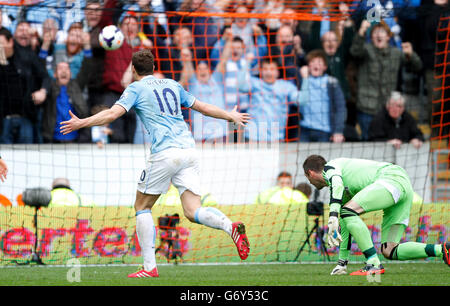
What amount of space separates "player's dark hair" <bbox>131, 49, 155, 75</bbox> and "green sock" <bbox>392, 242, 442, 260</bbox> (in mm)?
3312

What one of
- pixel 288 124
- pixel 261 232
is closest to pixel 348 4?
pixel 288 124

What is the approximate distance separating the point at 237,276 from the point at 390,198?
6.16 feet

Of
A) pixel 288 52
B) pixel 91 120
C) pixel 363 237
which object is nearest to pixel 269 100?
pixel 288 52

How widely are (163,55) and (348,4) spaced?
3.46 m

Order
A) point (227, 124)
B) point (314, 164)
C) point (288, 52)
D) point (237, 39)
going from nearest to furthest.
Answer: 1. point (314, 164)
2. point (227, 124)
3. point (237, 39)
4. point (288, 52)

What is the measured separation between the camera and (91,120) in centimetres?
735

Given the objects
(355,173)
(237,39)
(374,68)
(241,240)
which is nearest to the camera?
(241,240)

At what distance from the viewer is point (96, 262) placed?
11250mm

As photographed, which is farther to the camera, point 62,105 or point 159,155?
point 62,105

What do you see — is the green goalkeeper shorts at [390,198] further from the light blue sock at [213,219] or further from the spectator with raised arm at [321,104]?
the spectator with raised arm at [321,104]

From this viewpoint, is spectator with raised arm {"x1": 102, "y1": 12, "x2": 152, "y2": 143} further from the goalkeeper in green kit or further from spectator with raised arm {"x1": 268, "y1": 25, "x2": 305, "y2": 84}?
the goalkeeper in green kit

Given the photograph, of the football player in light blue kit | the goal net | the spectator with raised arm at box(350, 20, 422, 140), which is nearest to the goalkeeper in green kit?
the football player in light blue kit

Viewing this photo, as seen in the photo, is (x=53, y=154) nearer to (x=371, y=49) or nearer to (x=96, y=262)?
(x=96, y=262)

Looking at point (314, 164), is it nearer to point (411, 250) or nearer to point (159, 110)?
point (411, 250)
